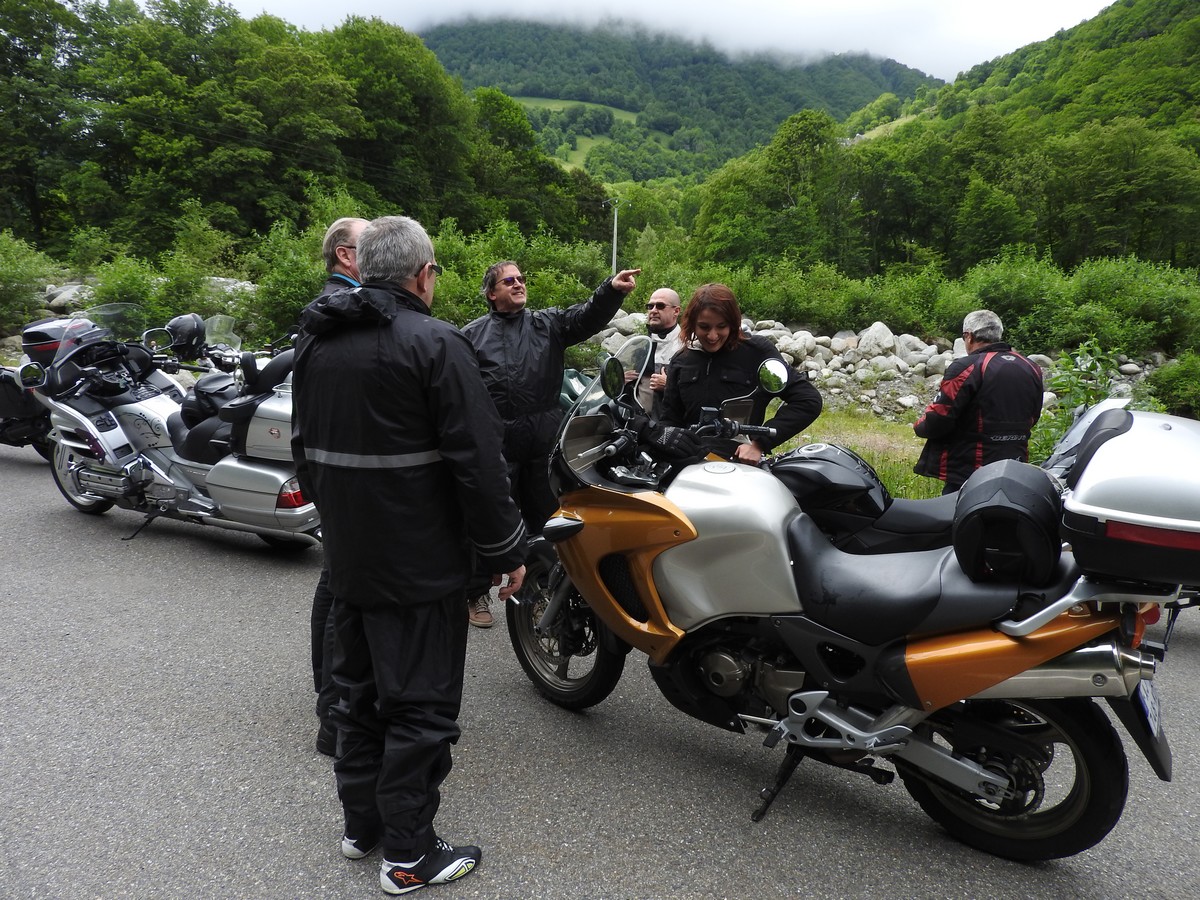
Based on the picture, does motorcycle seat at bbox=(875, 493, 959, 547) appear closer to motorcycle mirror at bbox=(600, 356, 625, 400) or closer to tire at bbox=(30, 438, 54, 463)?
motorcycle mirror at bbox=(600, 356, 625, 400)

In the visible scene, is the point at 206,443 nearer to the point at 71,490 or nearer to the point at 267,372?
the point at 267,372

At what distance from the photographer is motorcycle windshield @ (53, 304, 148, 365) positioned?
5680mm

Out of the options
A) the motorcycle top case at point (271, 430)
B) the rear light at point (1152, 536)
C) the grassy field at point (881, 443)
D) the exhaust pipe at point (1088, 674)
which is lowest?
the grassy field at point (881, 443)

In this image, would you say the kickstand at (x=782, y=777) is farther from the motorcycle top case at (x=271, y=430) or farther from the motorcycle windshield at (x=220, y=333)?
the motorcycle windshield at (x=220, y=333)

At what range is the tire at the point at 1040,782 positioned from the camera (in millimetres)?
2082

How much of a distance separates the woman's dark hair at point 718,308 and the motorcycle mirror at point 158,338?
4.07 meters

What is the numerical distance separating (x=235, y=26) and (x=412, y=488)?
43.8 m

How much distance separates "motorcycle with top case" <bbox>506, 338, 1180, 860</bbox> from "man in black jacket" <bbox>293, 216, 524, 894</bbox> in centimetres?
58

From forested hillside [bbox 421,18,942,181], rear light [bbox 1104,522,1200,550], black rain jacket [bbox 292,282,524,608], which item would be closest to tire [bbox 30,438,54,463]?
black rain jacket [bbox 292,282,524,608]

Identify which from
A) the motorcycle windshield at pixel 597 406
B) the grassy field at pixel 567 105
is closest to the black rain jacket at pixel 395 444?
the motorcycle windshield at pixel 597 406

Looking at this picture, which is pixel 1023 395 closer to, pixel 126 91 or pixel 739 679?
pixel 739 679

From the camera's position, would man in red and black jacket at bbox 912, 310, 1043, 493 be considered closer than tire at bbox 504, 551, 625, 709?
No

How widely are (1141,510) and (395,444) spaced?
6.15ft

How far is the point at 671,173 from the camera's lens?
11544 centimetres
